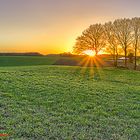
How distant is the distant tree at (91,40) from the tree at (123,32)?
489 cm

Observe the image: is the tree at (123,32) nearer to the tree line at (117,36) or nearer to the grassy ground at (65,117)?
the tree line at (117,36)

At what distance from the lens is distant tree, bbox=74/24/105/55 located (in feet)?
221

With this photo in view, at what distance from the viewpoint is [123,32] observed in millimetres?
62156

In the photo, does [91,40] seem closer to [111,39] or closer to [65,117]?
[111,39]

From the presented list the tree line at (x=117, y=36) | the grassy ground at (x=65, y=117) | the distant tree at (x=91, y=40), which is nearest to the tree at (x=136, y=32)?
the tree line at (x=117, y=36)

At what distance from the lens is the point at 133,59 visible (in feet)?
221

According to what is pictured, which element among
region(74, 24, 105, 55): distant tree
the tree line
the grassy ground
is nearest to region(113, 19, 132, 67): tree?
the tree line

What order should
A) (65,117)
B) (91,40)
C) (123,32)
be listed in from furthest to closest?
(91,40)
(123,32)
(65,117)

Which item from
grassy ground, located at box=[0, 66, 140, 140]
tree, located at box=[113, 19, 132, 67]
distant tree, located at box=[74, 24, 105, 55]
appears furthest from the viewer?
distant tree, located at box=[74, 24, 105, 55]

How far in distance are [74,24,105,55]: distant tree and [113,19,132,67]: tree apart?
4893mm

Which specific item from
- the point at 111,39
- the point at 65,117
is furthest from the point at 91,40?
the point at 65,117

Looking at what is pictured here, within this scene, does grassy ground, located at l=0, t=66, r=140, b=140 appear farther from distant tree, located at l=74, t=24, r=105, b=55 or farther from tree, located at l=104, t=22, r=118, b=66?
distant tree, located at l=74, t=24, r=105, b=55

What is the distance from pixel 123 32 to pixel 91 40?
953 cm

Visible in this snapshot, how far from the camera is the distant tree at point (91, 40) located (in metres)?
67.4
